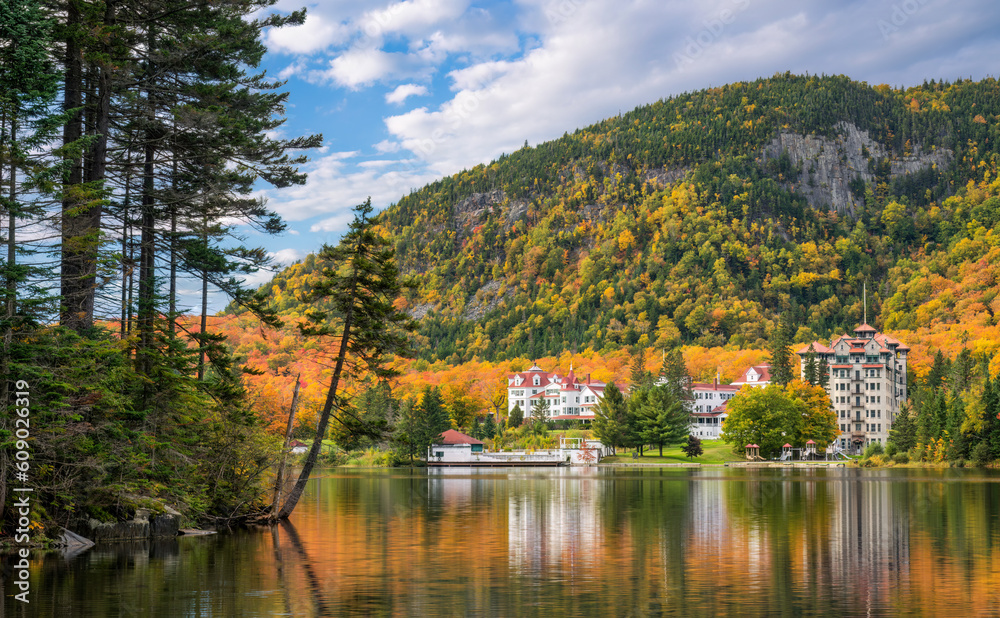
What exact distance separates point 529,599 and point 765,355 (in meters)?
Result: 182

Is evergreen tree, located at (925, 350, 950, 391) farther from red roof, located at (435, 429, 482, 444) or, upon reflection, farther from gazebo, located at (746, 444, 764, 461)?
red roof, located at (435, 429, 482, 444)

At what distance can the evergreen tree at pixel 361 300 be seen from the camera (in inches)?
1380

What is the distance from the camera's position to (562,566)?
24031 millimetres

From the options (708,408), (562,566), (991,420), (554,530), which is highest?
(991,420)

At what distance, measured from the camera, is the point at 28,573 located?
2189cm

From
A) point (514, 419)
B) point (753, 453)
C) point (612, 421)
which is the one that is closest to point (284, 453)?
point (612, 421)

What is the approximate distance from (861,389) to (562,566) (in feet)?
439

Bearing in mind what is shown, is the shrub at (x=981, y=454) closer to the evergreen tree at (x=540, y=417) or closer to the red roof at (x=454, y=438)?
the red roof at (x=454, y=438)

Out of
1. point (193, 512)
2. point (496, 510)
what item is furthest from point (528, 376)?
point (193, 512)

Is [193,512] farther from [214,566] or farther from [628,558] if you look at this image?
[628,558]

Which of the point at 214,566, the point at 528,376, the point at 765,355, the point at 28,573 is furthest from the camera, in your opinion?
the point at 765,355

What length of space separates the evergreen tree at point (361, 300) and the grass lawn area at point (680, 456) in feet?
274

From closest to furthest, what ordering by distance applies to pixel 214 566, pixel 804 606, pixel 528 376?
pixel 804 606 < pixel 214 566 < pixel 528 376

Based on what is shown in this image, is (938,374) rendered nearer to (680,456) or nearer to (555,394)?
(680,456)
